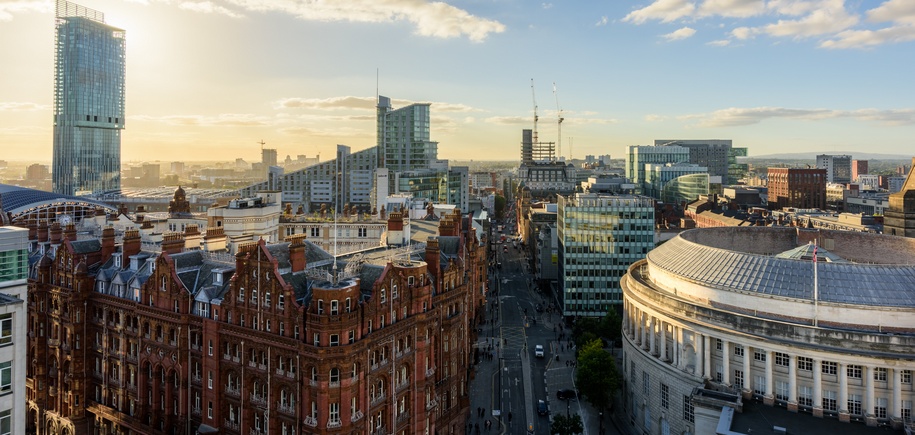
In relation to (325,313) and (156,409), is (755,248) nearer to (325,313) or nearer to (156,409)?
(325,313)

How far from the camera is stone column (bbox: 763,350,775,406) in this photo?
71.8 metres

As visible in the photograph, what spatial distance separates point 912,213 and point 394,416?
15056 centimetres

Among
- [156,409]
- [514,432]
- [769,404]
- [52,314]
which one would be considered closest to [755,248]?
[769,404]

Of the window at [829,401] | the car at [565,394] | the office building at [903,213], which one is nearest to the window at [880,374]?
the window at [829,401]

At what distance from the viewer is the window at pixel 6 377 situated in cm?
4566

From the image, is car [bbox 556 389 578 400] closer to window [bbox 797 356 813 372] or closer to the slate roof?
the slate roof

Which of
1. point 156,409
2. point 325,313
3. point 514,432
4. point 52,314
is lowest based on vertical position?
point 514,432

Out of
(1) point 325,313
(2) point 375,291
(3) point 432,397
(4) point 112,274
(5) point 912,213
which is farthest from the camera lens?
(5) point 912,213

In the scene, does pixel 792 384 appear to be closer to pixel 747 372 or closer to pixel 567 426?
pixel 747 372

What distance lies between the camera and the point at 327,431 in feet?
180

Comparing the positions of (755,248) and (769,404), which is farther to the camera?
(755,248)

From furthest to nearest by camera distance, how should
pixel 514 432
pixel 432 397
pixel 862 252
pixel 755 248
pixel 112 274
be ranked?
pixel 755 248, pixel 862 252, pixel 514 432, pixel 112 274, pixel 432 397

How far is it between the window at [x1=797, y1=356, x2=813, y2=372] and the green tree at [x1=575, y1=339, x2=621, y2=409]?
2795 centimetres

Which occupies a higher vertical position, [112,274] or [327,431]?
[112,274]
